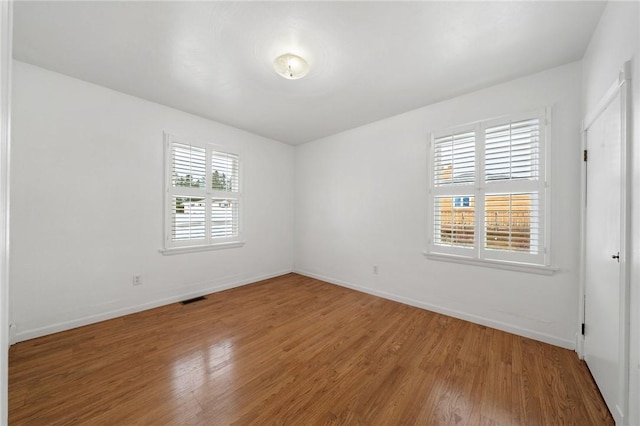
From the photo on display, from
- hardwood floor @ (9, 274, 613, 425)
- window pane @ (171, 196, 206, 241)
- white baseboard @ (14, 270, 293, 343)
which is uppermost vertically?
window pane @ (171, 196, 206, 241)

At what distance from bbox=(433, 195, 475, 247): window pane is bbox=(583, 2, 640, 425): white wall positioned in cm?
143

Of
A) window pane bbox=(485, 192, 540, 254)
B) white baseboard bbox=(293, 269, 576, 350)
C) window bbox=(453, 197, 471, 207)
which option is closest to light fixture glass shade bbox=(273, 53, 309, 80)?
window bbox=(453, 197, 471, 207)

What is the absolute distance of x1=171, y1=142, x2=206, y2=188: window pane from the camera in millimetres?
3436

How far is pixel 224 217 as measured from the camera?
13.2 feet

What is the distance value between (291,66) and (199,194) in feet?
7.97

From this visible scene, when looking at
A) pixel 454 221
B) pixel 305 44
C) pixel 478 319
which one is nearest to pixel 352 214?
pixel 454 221

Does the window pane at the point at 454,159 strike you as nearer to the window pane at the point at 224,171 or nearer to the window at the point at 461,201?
the window at the point at 461,201

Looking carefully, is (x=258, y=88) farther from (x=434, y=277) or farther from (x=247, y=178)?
(x=434, y=277)

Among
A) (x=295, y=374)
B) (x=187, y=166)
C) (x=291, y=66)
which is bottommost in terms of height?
(x=295, y=374)

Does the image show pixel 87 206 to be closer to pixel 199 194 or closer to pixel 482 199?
pixel 199 194

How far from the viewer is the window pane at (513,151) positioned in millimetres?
2482

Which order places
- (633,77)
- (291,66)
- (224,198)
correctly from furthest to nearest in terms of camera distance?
1. (224,198)
2. (291,66)
3. (633,77)

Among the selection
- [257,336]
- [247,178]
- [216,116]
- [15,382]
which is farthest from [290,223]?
[15,382]

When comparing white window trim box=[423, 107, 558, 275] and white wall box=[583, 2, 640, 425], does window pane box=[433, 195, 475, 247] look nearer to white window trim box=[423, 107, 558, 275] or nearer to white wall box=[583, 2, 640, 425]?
white window trim box=[423, 107, 558, 275]
